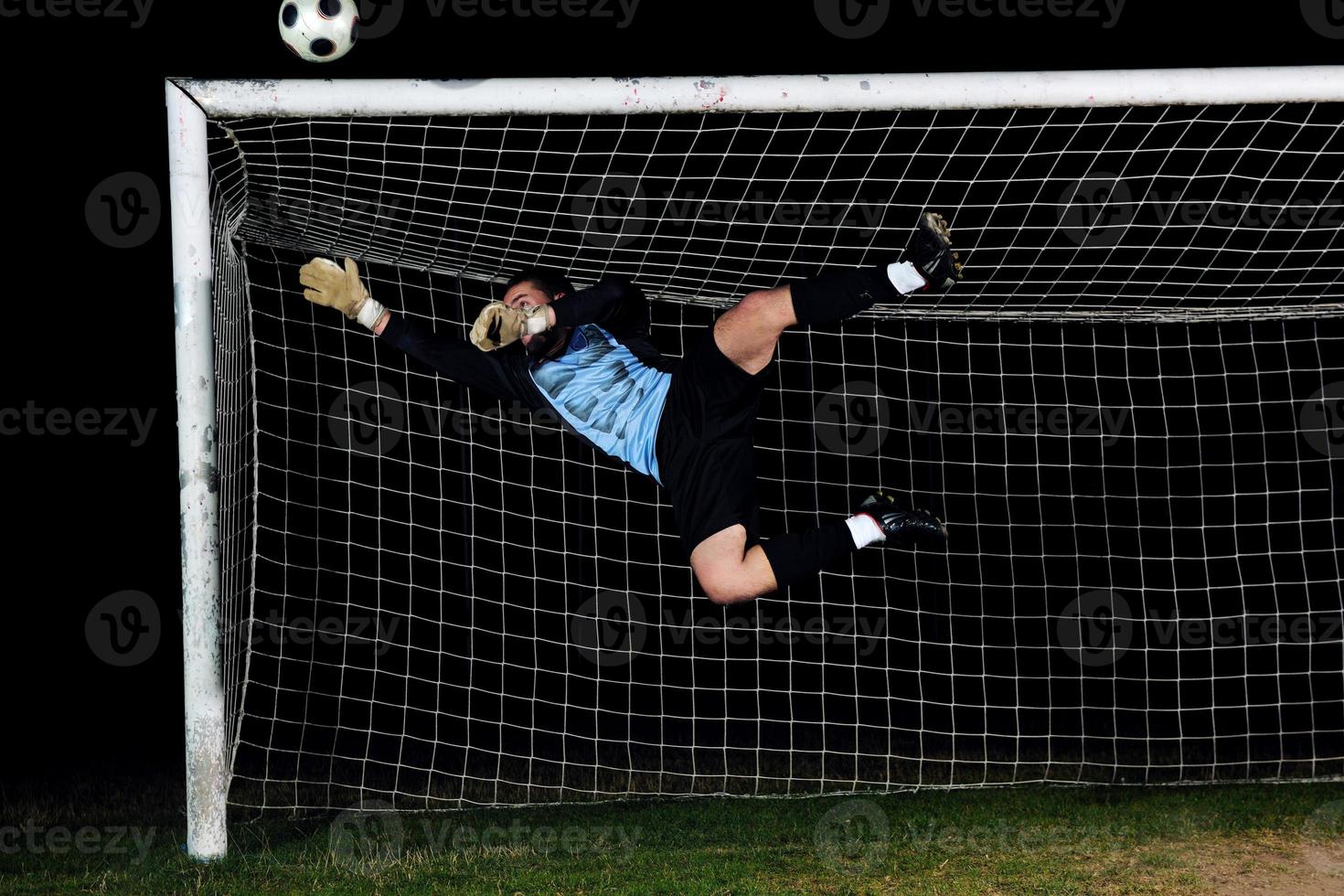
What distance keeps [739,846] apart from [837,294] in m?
2.31

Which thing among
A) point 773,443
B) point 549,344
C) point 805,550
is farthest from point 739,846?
point 773,443

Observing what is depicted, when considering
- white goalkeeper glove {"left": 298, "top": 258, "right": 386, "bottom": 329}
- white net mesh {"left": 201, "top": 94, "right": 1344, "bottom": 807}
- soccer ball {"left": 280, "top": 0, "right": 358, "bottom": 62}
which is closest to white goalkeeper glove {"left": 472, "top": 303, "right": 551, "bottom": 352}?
white goalkeeper glove {"left": 298, "top": 258, "right": 386, "bottom": 329}

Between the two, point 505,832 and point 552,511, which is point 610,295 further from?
point 552,511

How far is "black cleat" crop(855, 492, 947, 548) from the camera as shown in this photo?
4.12m

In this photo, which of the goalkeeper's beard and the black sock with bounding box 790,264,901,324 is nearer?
the black sock with bounding box 790,264,901,324

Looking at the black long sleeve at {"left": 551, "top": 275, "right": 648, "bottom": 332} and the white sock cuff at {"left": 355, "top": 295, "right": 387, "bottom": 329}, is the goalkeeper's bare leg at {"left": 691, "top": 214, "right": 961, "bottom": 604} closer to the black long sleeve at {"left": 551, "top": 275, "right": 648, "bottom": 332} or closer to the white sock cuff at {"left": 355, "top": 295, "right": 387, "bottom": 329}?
the black long sleeve at {"left": 551, "top": 275, "right": 648, "bottom": 332}

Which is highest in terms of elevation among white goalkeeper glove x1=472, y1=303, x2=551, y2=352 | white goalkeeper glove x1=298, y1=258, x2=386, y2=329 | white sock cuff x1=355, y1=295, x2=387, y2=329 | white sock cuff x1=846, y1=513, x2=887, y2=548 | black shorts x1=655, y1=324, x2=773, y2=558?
white goalkeeper glove x1=298, y1=258, x2=386, y2=329

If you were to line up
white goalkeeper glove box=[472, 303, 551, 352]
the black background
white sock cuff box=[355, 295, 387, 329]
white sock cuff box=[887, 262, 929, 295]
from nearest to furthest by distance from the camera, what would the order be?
1. white goalkeeper glove box=[472, 303, 551, 352]
2. white sock cuff box=[887, 262, 929, 295]
3. white sock cuff box=[355, 295, 387, 329]
4. the black background

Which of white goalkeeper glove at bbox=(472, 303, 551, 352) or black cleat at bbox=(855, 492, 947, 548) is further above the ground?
white goalkeeper glove at bbox=(472, 303, 551, 352)

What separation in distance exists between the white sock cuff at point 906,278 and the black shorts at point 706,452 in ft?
1.83

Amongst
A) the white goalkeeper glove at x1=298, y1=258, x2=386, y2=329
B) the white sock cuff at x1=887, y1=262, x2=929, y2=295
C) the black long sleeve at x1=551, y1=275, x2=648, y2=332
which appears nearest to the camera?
the white sock cuff at x1=887, y1=262, x2=929, y2=295

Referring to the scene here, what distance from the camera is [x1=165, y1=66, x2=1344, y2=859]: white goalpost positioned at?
415 cm

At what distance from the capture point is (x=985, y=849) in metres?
4.60

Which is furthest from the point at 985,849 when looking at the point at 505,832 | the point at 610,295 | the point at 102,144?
the point at 102,144
